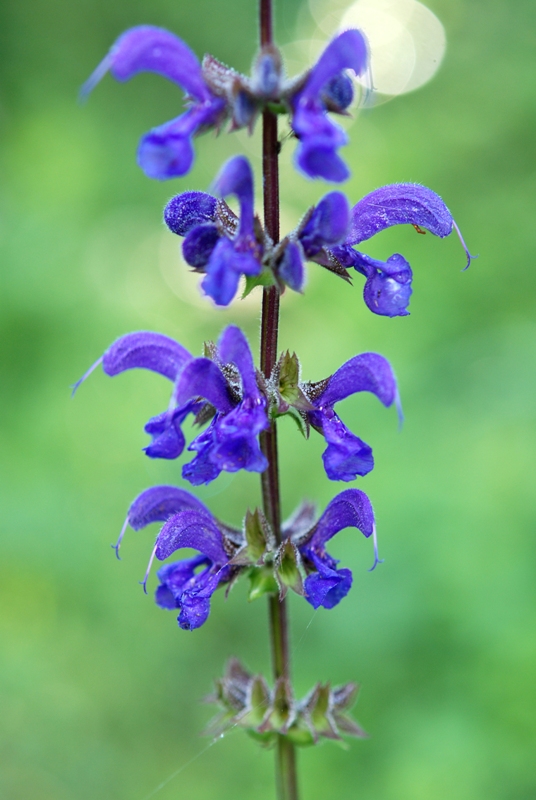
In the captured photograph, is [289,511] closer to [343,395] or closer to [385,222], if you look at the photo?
[343,395]

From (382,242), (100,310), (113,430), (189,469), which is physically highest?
(382,242)

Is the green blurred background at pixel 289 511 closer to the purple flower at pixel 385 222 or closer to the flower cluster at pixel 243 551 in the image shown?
the flower cluster at pixel 243 551

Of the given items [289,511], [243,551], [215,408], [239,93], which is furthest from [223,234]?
[289,511]

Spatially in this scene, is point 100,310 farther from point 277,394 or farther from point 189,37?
point 189,37

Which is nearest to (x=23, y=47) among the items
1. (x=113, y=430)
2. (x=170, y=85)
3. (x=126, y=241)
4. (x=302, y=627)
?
(x=170, y=85)

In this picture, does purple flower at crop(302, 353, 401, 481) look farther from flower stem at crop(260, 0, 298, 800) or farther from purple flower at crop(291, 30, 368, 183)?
purple flower at crop(291, 30, 368, 183)

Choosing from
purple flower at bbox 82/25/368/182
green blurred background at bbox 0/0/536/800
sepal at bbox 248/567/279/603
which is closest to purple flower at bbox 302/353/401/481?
sepal at bbox 248/567/279/603
